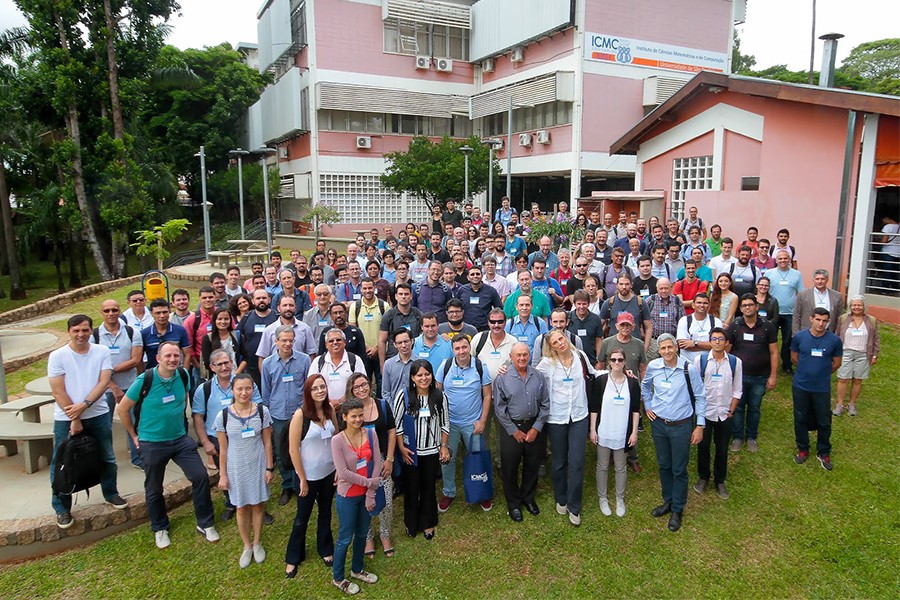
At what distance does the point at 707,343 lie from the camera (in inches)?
240

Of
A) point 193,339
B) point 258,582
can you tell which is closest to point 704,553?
point 258,582

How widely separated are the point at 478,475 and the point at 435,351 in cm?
125

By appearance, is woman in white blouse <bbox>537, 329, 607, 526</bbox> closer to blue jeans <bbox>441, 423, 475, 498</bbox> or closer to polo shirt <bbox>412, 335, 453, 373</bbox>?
blue jeans <bbox>441, 423, 475, 498</bbox>

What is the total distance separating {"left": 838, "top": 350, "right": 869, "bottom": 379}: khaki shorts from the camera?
7.11m

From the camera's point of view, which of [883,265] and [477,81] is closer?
[883,265]

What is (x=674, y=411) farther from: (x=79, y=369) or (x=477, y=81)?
(x=477, y=81)

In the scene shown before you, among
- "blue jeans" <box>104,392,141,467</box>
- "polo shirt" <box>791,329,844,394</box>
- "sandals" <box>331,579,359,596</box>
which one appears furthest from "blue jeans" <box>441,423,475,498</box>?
"polo shirt" <box>791,329,844,394</box>

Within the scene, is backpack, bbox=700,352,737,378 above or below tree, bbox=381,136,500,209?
below

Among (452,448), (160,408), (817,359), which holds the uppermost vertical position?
(817,359)

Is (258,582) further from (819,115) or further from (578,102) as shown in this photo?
(578,102)

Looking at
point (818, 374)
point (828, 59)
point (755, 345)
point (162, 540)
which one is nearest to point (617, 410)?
point (755, 345)

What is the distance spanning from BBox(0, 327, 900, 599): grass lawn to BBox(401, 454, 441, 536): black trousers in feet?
0.54

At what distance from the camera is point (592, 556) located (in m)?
5.06

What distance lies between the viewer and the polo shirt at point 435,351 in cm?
568
